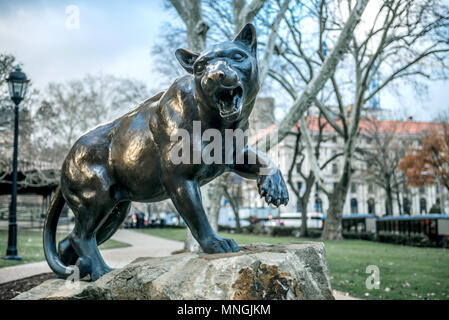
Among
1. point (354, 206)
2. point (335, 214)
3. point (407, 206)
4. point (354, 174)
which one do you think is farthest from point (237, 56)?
point (354, 206)

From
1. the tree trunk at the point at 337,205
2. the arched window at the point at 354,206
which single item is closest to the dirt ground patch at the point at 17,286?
the tree trunk at the point at 337,205

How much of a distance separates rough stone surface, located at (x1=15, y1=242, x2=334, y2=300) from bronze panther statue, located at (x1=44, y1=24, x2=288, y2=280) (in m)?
0.24

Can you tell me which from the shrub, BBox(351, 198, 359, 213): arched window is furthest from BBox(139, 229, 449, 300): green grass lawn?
BBox(351, 198, 359, 213): arched window

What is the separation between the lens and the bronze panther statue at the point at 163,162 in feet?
7.98

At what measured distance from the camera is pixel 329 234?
67.1 feet

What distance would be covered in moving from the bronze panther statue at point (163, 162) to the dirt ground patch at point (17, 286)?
10.8 ft

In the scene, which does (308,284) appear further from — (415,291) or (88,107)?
(88,107)

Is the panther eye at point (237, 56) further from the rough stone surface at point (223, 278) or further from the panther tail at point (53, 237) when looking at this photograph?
the panther tail at point (53, 237)

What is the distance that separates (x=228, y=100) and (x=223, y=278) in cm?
100

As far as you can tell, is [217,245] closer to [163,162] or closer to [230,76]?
[163,162]

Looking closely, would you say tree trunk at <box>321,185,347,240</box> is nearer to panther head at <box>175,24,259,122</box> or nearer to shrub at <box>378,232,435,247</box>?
shrub at <box>378,232,435,247</box>

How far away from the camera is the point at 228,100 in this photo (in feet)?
7.81

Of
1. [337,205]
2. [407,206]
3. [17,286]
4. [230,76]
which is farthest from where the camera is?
[407,206]

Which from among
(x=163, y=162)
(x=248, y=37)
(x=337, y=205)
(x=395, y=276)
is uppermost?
(x=248, y=37)
